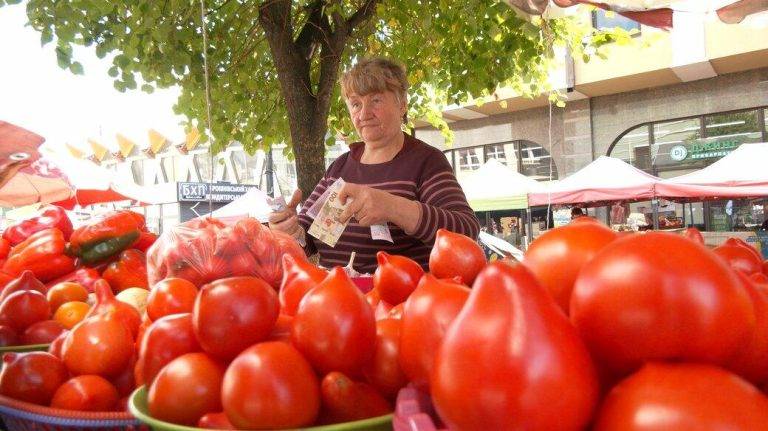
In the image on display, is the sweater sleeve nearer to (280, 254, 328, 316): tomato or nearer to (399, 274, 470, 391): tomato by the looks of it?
(280, 254, 328, 316): tomato

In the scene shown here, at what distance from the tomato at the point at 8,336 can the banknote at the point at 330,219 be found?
Answer: 939 mm

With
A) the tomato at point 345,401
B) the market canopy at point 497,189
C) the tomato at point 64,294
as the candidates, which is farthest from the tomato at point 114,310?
the market canopy at point 497,189

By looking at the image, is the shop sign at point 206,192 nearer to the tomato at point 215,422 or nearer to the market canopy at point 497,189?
the market canopy at point 497,189

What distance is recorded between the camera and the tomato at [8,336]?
128cm

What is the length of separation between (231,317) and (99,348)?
1.40 ft

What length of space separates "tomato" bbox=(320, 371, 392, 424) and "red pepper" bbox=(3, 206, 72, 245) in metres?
1.77

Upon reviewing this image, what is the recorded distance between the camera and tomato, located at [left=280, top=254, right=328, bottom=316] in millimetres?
1037

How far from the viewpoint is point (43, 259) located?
1.85 metres

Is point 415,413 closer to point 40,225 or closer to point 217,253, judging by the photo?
point 217,253

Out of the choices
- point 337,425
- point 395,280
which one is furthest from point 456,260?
point 337,425

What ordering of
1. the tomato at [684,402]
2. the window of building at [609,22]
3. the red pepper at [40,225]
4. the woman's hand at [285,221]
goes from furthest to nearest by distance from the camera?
the window of building at [609,22] < the woman's hand at [285,221] < the red pepper at [40,225] < the tomato at [684,402]

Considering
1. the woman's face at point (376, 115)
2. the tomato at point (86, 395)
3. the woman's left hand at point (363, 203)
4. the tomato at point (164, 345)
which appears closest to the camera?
the tomato at point (164, 345)

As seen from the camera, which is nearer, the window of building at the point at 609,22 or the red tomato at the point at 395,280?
the red tomato at the point at 395,280

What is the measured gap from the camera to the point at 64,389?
0.98 m
